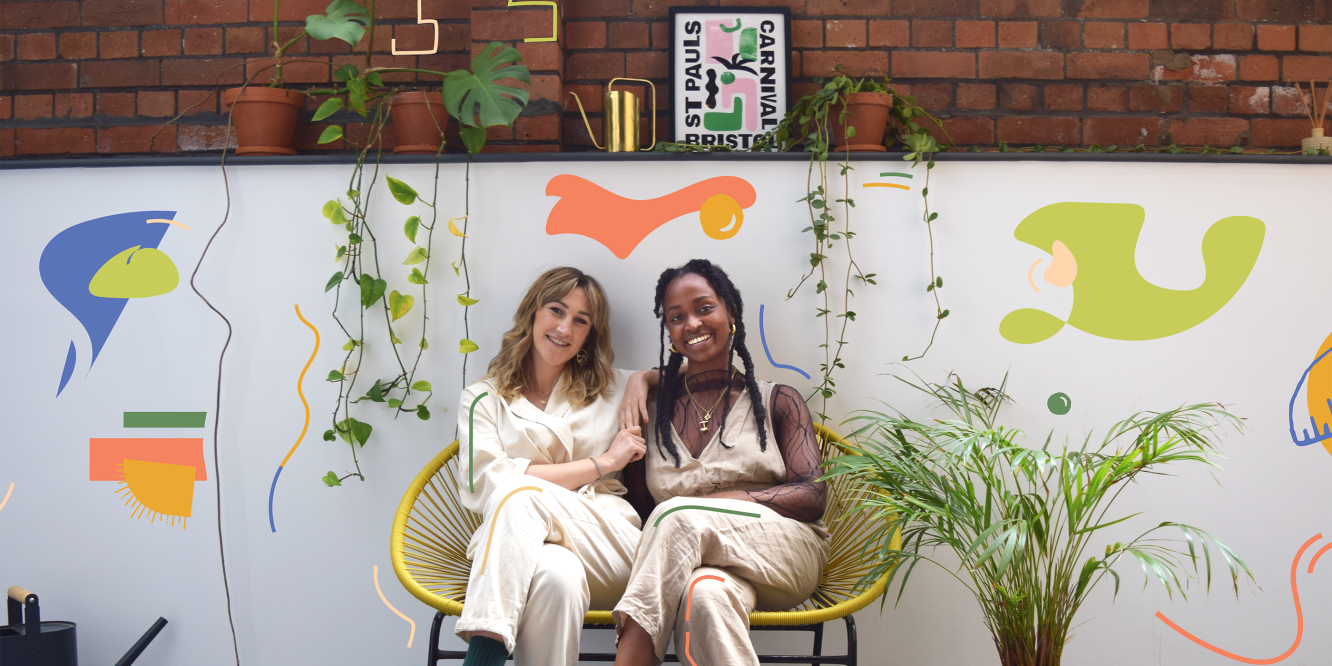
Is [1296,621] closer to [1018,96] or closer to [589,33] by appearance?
[1018,96]

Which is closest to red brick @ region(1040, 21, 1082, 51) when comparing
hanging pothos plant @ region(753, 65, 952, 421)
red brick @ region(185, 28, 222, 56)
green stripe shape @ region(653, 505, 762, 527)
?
hanging pothos plant @ region(753, 65, 952, 421)

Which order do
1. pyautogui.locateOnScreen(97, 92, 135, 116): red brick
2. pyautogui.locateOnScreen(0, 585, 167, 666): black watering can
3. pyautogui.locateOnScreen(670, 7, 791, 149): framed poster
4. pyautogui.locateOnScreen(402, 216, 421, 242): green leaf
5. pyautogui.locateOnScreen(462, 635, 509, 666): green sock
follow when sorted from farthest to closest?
pyautogui.locateOnScreen(97, 92, 135, 116): red brick, pyautogui.locateOnScreen(670, 7, 791, 149): framed poster, pyautogui.locateOnScreen(402, 216, 421, 242): green leaf, pyautogui.locateOnScreen(0, 585, 167, 666): black watering can, pyautogui.locateOnScreen(462, 635, 509, 666): green sock

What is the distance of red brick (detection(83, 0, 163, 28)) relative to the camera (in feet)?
8.02

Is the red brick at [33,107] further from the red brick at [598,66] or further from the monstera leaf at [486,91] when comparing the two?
the red brick at [598,66]

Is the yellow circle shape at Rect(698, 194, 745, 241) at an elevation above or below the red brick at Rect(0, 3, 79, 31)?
below

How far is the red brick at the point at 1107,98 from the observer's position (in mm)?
2404

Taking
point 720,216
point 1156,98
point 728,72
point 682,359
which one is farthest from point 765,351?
point 1156,98

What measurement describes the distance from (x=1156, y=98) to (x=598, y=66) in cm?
168

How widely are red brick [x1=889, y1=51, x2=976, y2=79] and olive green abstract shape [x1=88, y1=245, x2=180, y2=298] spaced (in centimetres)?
211

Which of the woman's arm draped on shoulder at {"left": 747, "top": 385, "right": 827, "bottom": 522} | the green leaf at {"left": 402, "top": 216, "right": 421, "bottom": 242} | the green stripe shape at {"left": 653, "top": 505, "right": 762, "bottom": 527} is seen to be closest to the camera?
the green stripe shape at {"left": 653, "top": 505, "right": 762, "bottom": 527}

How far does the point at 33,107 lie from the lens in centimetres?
248

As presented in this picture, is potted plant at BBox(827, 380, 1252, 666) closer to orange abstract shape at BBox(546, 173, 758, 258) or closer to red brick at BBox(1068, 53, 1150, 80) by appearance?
orange abstract shape at BBox(546, 173, 758, 258)

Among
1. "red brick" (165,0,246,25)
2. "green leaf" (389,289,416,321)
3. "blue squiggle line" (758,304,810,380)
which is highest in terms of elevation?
"red brick" (165,0,246,25)

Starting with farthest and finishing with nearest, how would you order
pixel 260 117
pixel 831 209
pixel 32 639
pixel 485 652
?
1. pixel 260 117
2. pixel 831 209
3. pixel 32 639
4. pixel 485 652
